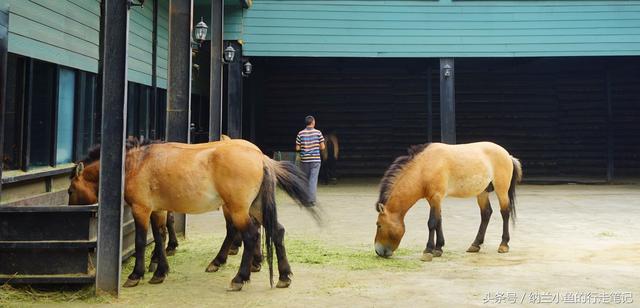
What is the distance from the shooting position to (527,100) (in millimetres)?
18344

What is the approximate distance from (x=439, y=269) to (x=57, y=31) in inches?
241

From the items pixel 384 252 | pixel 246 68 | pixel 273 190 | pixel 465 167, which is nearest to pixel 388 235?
pixel 384 252

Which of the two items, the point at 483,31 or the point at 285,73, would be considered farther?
the point at 285,73

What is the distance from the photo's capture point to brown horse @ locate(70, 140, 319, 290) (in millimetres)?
4457

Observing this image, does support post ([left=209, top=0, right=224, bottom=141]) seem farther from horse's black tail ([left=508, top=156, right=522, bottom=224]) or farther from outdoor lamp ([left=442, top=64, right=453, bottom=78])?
outdoor lamp ([left=442, top=64, right=453, bottom=78])

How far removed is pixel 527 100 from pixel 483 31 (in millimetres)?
6157

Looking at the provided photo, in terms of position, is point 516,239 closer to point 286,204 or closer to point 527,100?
point 286,204

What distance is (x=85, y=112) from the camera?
8008 millimetres

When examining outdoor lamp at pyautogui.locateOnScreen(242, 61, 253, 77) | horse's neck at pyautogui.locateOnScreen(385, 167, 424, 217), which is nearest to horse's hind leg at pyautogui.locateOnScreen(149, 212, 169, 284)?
horse's neck at pyautogui.locateOnScreen(385, 167, 424, 217)

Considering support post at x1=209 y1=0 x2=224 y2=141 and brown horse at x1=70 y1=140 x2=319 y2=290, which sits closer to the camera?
brown horse at x1=70 y1=140 x2=319 y2=290

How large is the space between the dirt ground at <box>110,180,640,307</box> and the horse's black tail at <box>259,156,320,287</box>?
0.54m

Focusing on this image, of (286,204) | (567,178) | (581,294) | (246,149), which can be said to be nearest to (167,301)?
(246,149)

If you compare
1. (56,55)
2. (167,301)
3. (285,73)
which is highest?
(285,73)

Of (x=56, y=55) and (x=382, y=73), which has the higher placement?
(x=382, y=73)
